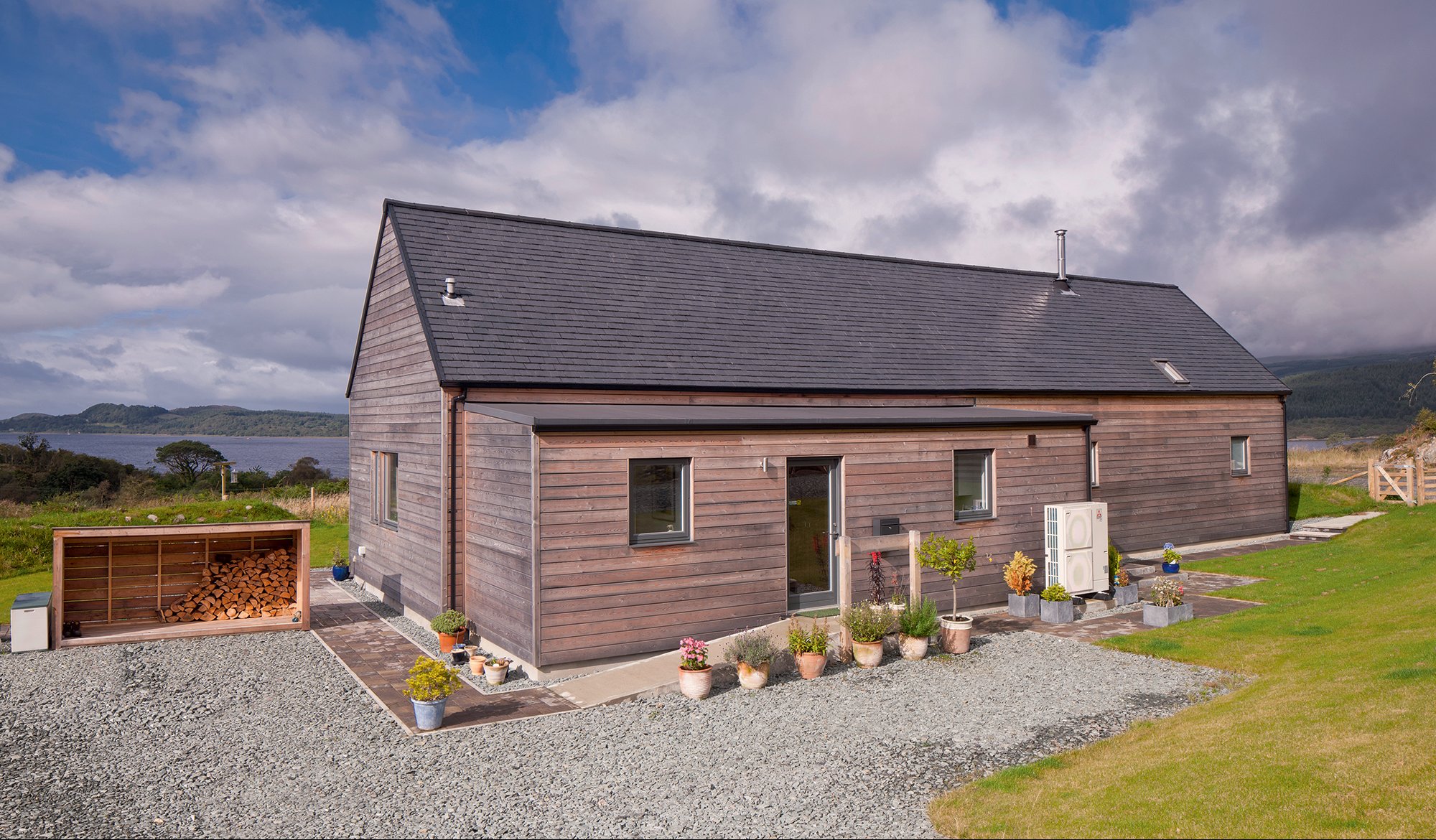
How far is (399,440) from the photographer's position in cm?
1355

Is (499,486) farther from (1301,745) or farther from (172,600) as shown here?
(1301,745)

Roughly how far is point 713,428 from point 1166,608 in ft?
22.2

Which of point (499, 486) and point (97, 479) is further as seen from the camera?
point (97, 479)

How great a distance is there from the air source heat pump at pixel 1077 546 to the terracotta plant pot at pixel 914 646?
3.59 m

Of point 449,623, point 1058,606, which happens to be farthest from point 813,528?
point 449,623

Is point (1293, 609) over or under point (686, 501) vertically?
under

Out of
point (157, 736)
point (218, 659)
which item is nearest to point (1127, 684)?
point (157, 736)

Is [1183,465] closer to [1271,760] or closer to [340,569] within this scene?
[1271,760]

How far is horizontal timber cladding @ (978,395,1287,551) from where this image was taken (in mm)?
17156

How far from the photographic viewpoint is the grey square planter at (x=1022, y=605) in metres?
11.9

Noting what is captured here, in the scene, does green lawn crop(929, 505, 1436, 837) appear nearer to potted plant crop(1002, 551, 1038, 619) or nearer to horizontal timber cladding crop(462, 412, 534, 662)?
potted plant crop(1002, 551, 1038, 619)

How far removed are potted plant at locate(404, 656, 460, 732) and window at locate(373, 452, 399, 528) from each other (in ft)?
21.4

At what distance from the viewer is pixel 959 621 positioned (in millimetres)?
10078

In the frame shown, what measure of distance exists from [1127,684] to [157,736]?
9.53 metres
